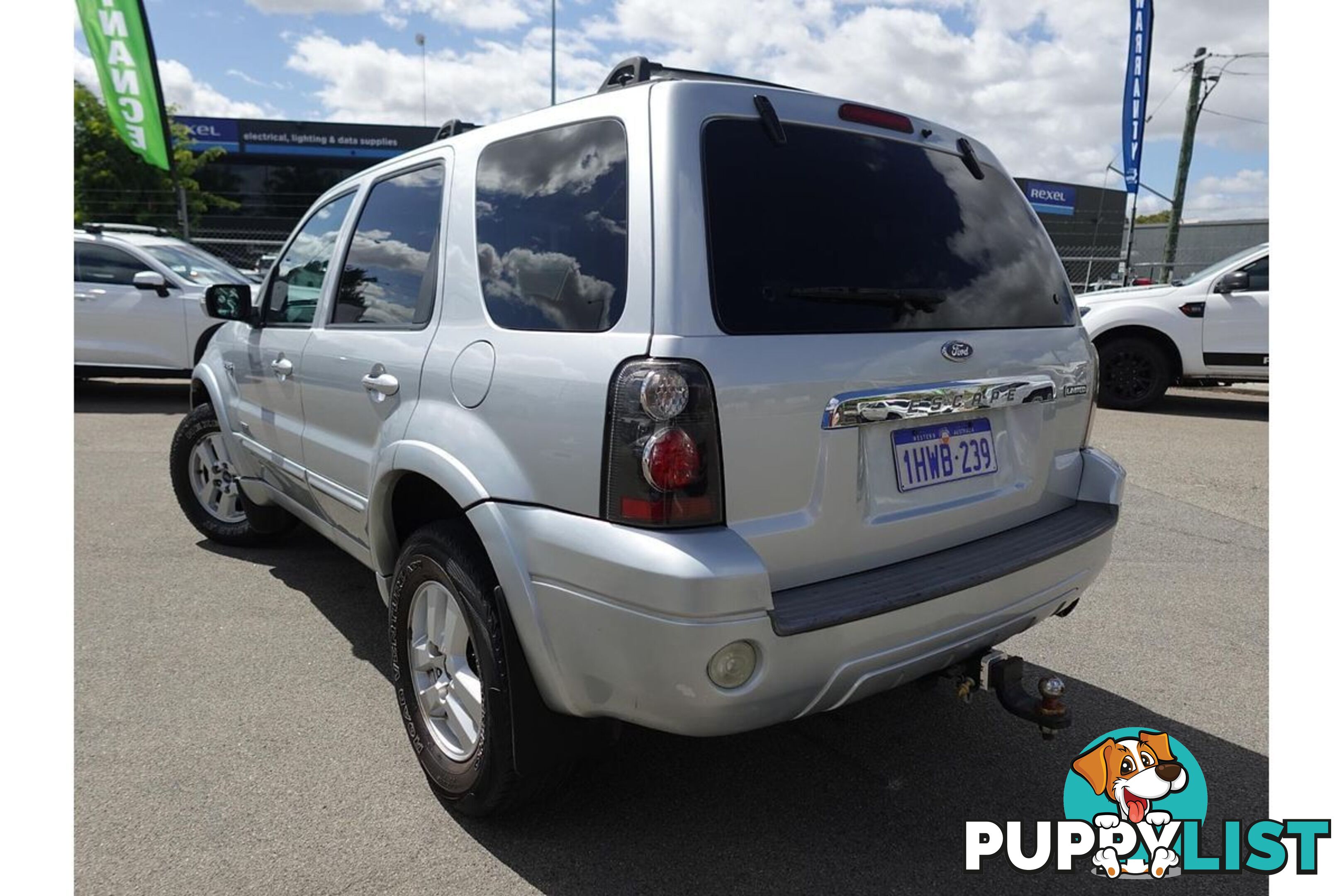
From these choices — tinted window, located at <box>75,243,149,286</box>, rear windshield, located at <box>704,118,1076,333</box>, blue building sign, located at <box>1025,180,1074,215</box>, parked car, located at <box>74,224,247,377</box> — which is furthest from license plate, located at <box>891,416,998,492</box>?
blue building sign, located at <box>1025,180,1074,215</box>

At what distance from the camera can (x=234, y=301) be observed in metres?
4.26

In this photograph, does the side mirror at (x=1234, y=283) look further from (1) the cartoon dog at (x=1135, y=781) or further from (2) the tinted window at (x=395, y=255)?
(2) the tinted window at (x=395, y=255)

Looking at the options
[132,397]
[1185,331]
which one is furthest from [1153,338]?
[132,397]

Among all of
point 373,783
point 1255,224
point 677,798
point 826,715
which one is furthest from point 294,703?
point 1255,224

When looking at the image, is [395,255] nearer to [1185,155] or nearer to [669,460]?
[669,460]

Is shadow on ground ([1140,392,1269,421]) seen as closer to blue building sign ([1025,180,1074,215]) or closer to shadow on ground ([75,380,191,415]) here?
shadow on ground ([75,380,191,415])

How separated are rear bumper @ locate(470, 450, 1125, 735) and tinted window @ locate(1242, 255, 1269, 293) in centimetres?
890

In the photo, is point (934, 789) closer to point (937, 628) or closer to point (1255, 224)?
point (937, 628)

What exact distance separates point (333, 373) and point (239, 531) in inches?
86.4

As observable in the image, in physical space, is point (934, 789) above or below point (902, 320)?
below

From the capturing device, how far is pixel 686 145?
2.26m

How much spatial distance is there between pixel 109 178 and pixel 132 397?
16.4m

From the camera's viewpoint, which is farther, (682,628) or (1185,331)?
(1185,331)

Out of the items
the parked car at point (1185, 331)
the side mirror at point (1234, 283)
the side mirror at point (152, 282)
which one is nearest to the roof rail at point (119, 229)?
the side mirror at point (152, 282)
